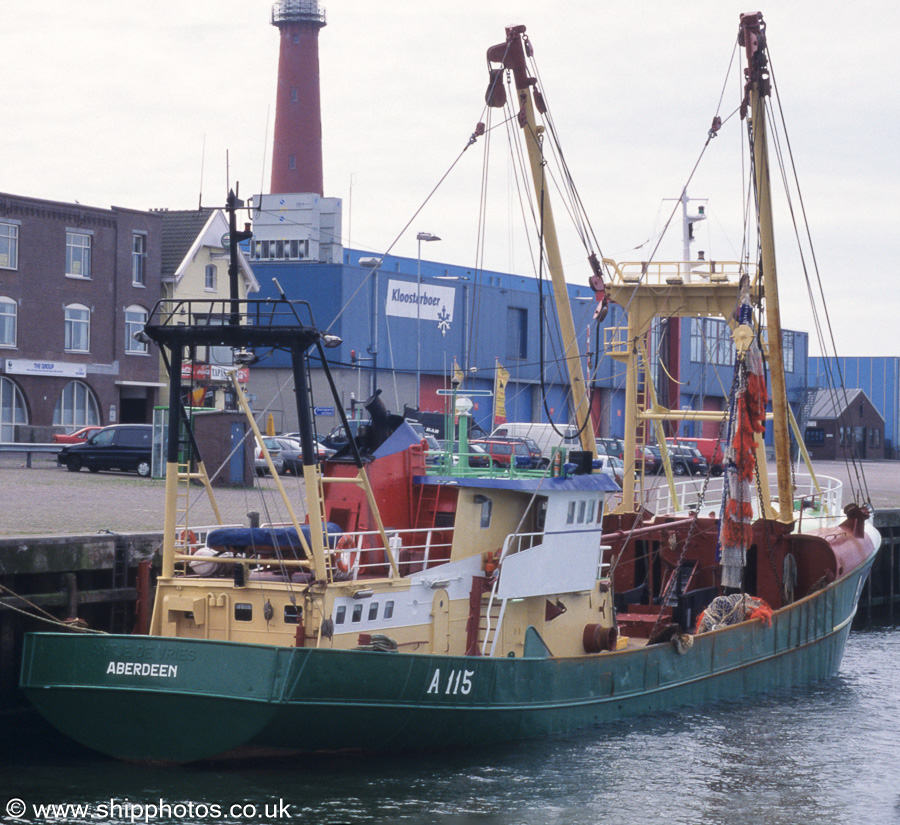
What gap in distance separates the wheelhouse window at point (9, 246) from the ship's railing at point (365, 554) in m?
36.8

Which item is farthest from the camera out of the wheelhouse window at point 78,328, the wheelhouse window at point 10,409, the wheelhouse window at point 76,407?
the wheelhouse window at point 78,328

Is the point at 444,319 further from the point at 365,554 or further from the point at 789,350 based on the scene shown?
the point at 365,554

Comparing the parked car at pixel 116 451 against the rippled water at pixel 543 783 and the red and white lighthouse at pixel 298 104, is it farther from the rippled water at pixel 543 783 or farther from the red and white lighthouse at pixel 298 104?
the red and white lighthouse at pixel 298 104

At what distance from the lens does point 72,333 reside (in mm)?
54125

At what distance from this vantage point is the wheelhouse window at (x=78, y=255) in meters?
53.8

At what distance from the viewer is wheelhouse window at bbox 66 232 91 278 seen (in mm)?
53844

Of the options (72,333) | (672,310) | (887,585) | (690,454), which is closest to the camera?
(672,310)

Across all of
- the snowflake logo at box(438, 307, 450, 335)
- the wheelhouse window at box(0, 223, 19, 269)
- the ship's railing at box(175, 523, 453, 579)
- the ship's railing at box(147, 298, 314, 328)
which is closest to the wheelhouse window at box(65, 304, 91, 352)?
the wheelhouse window at box(0, 223, 19, 269)

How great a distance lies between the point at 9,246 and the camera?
5166 centimetres

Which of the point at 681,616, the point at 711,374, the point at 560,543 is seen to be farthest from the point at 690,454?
the point at 560,543

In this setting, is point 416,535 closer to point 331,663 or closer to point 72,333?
point 331,663

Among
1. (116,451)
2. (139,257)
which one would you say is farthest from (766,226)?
(139,257)

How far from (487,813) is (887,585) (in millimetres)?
24098

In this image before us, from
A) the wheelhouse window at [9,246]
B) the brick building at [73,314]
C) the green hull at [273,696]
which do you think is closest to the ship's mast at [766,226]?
the green hull at [273,696]
